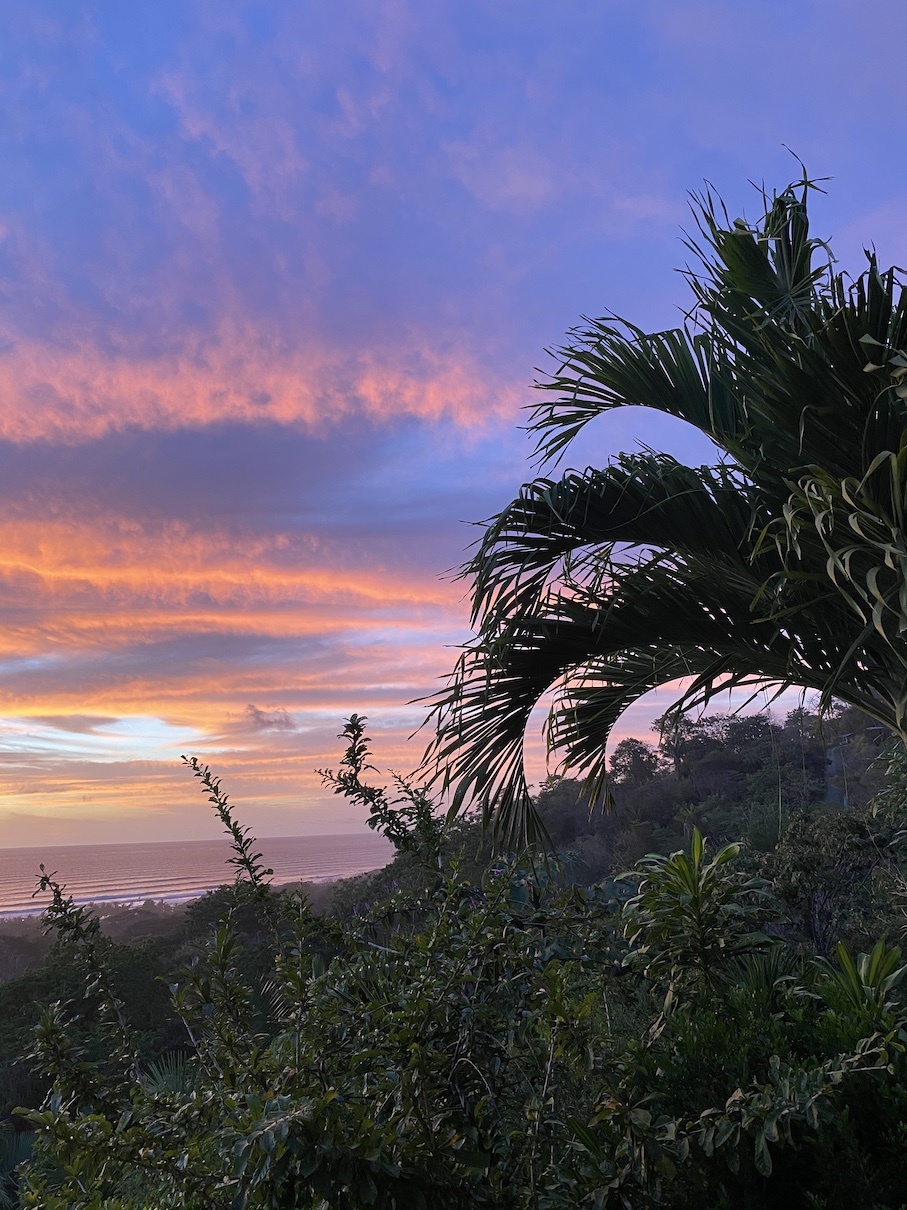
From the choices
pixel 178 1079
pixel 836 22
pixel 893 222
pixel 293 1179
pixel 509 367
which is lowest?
pixel 178 1079

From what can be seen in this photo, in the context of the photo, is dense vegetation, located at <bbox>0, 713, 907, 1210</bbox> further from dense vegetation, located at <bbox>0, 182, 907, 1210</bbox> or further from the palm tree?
the palm tree

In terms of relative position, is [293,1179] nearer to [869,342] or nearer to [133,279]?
[869,342]

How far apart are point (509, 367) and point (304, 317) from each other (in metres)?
1.93

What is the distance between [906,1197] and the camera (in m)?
1.95

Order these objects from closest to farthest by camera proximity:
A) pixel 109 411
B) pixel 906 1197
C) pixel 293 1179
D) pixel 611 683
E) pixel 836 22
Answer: pixel 293 1179 < pixel 906 1197 < pixel 611 683 < pixel 836 22 < pixel 109 411

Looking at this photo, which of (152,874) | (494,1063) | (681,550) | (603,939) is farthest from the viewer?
(152,874)

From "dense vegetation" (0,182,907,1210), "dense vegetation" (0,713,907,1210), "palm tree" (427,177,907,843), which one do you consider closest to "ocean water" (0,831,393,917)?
"palm tree" (427,177,907,843)

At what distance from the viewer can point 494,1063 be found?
2008mm

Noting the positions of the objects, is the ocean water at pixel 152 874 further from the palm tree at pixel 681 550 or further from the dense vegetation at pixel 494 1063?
the dense vegetation at pixel 494 1063

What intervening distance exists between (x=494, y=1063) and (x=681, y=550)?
208cm

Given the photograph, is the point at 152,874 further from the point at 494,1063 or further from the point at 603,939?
the point at 494,1063

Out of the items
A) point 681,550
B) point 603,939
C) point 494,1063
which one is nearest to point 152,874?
point 603,939

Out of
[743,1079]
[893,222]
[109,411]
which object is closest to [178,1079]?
[743,1079]

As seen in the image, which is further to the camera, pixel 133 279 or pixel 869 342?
pixel 133 279
